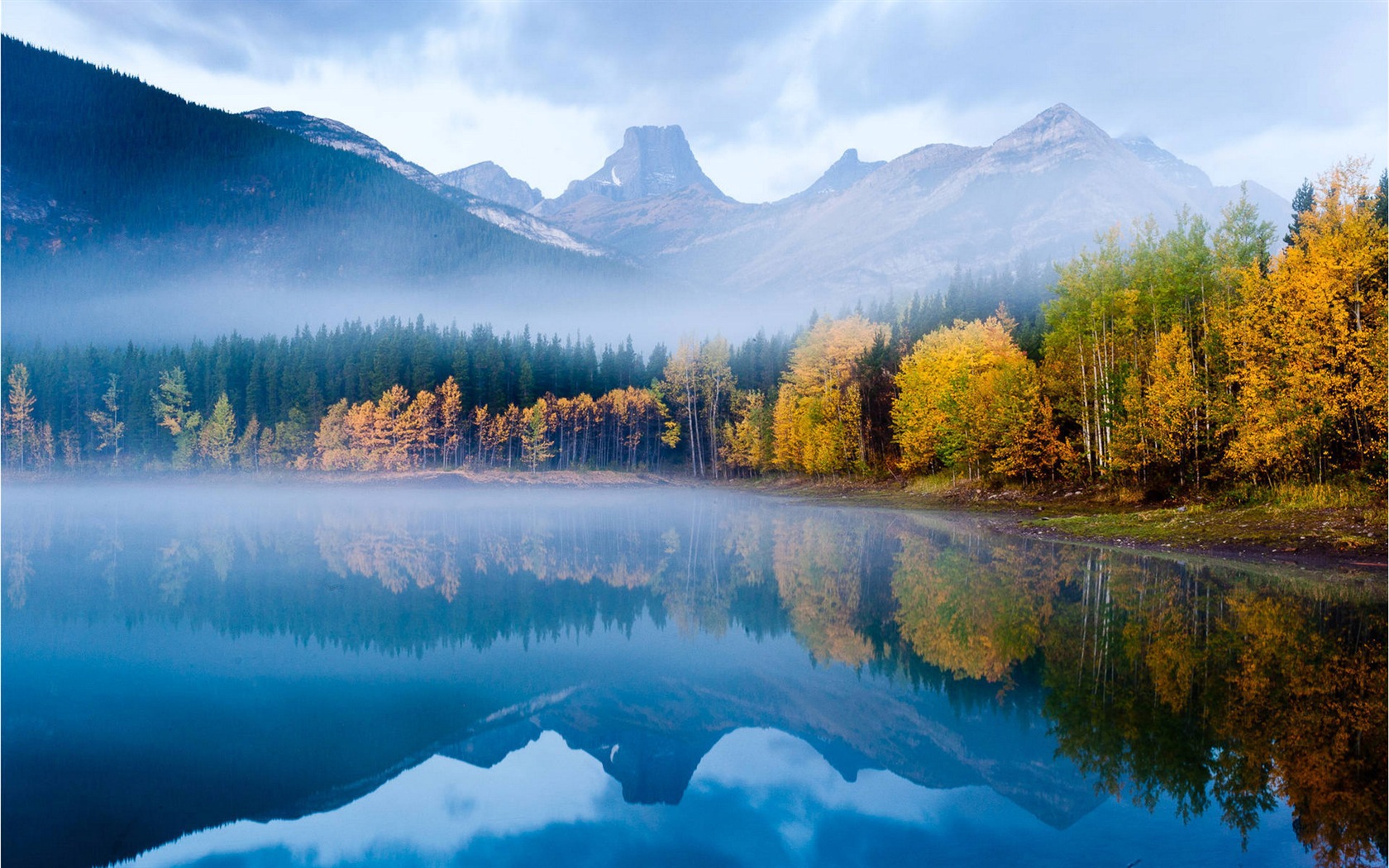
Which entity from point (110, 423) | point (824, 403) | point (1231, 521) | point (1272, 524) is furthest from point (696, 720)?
point (110, 423)

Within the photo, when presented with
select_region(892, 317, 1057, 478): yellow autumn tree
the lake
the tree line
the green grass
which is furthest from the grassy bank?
select_region(892, 317, 1057, 478): yellow autumn tree

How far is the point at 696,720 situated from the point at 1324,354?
96.9 feet

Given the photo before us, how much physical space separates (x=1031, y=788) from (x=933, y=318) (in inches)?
3524

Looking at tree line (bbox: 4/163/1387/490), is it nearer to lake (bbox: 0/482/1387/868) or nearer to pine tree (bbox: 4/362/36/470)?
pine tree (bbox: 4/362/36/470)

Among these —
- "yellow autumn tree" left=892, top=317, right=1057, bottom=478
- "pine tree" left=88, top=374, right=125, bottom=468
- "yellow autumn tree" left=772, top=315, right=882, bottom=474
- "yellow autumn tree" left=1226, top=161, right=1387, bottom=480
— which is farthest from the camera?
"pine tree" left=88, top=374, right=125, bottom=468

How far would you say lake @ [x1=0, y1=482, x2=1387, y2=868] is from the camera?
6.93 meters

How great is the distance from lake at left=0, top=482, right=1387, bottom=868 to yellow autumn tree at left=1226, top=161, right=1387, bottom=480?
10388 mm

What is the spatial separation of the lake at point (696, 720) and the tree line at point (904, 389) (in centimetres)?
1349

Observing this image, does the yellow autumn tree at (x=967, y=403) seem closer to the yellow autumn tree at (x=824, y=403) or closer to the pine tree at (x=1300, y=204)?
the yellow autumn tree at (x=824, y=403)

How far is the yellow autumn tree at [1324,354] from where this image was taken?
85.0ft

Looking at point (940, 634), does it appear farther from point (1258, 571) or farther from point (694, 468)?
point (694, 468)

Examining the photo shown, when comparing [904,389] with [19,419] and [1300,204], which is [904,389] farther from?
[19,419]

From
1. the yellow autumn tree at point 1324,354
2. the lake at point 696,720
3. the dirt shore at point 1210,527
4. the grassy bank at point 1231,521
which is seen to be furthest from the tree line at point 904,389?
the lake at point 696,720

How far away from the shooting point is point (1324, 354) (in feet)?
88.3
